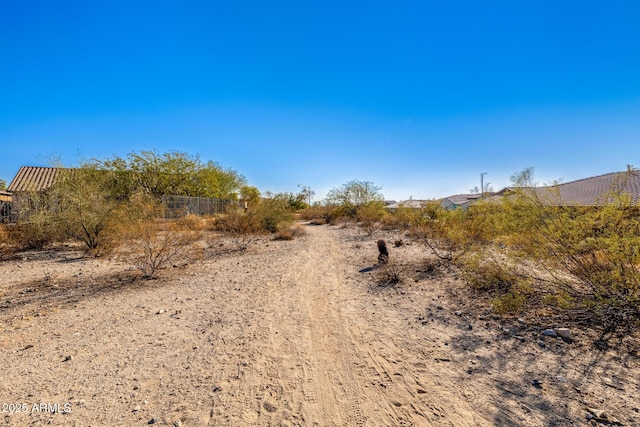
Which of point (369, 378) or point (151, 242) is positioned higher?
point (151, 242)

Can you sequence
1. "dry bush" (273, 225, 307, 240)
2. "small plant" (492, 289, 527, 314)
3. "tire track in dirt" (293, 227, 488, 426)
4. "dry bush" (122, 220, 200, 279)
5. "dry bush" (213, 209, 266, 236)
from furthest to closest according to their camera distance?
"dry bush" (273, 225, 307, 240) < "dry bush" (213, 209, 266, 236) < "dry bush" (122, 220, 200, 279) < "small plant" (492, 289, 527, 314) < "tire track in dirt" (293, 227, 488, 426)

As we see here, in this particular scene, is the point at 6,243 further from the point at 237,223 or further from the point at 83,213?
the point at 237,223

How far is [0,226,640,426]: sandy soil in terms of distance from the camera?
257 centimetres

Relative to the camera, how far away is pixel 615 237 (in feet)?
11.5

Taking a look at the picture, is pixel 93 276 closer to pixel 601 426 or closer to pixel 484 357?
pixel 484 357

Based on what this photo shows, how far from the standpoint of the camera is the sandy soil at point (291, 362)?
2.57 m

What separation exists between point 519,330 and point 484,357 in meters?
1.13

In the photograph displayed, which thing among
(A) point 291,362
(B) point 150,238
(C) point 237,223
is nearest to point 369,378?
(A) point 291,362

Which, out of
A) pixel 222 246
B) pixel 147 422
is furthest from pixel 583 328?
pixel 222 246

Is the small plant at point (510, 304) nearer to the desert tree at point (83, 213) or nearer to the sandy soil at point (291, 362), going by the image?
the sandy soil at point (291, 362)

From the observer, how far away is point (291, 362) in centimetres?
344

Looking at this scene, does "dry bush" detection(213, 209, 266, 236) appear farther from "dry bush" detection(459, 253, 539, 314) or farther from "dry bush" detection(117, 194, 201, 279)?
"dry bush" detection(459, 253, 539, 314)

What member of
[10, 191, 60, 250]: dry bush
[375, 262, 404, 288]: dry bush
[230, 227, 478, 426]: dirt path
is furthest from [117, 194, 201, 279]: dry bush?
[375, 262, 404, 288]: dry bush

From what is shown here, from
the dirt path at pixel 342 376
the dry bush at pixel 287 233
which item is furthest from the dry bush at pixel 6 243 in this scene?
the dirt path at pixel 342 376
